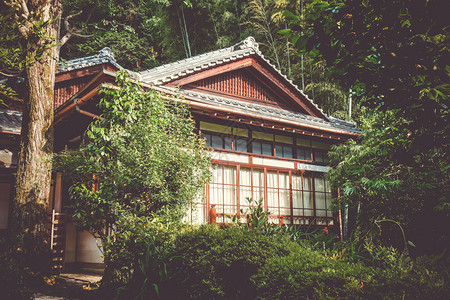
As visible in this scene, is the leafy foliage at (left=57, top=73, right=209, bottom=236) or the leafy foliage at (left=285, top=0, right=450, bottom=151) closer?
the leafy foliage at (left=285, top=0, right=450, bottom=151)

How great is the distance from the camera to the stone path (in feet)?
21.3

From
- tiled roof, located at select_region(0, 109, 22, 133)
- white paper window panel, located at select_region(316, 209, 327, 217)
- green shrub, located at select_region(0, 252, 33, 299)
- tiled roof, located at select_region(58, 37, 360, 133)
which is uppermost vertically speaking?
tiled roof, located at select_region(58, 37, 360, 133)

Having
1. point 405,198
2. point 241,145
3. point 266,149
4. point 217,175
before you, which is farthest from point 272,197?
point 405,198

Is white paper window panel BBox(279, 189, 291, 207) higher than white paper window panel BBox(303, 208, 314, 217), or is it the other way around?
white paper window panel BBox(279, 189, 291, 207)

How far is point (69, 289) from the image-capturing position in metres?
7.16

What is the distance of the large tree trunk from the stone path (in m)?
0.53

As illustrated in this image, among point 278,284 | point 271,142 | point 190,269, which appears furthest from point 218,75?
point 278,284

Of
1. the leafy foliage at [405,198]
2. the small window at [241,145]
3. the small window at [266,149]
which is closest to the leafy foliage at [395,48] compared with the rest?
the leafy foliage at [405,198]

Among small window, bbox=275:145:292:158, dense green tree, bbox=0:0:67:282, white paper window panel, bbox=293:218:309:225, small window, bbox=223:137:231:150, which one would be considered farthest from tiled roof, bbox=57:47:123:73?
white paper window panel, bbox=293:218:309:225

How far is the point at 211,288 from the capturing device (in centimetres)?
439

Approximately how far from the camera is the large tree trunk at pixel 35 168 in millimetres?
7566

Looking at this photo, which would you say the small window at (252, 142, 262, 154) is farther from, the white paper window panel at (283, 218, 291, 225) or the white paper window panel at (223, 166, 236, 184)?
the white paper window panel at (283, 218, 291, 225)

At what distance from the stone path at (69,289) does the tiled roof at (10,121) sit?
4.05 metres

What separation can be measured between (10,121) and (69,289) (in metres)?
5.82
